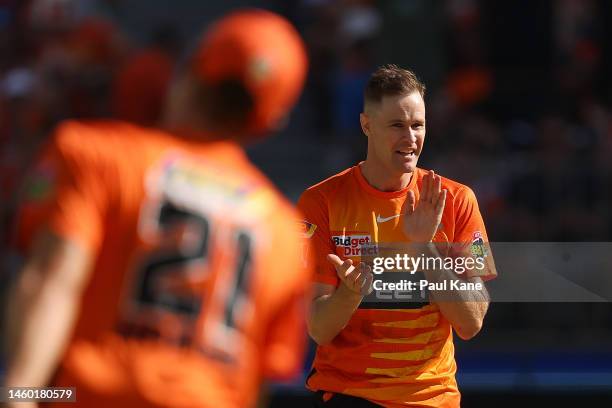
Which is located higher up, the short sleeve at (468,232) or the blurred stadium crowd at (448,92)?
the blurred stadium crowd at (448,92)

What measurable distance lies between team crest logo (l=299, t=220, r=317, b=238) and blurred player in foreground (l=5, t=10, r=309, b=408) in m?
1.48

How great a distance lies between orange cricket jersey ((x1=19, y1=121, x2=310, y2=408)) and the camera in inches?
106

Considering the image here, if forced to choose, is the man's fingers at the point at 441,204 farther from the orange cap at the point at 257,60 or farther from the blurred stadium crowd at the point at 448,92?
the blurred stadium crowd at the point at 448,92

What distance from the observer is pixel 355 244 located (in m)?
4.57

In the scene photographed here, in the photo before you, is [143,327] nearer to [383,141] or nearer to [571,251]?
[383,141]

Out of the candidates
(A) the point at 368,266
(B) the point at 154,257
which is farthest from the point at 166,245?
(A) the point at 368,266

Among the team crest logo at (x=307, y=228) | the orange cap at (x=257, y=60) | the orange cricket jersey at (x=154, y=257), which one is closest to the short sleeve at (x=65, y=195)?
the orange cricket jersey at (x=154, y=257)

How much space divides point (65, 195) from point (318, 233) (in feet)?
6.57

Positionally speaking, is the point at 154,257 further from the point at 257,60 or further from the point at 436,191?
the point at 436,191

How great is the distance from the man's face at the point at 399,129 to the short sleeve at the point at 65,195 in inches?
78.9

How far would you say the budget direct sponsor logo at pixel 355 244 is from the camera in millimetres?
4570

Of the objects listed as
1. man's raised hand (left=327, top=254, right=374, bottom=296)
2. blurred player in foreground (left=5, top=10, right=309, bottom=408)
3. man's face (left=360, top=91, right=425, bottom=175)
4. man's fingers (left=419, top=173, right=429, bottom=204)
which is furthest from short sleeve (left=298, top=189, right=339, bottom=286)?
blurred player in foreground (left=5, top=10, right=309, bottom=408)

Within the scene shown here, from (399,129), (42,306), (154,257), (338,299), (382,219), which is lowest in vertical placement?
(42,306)

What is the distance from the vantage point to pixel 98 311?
2.78 m
